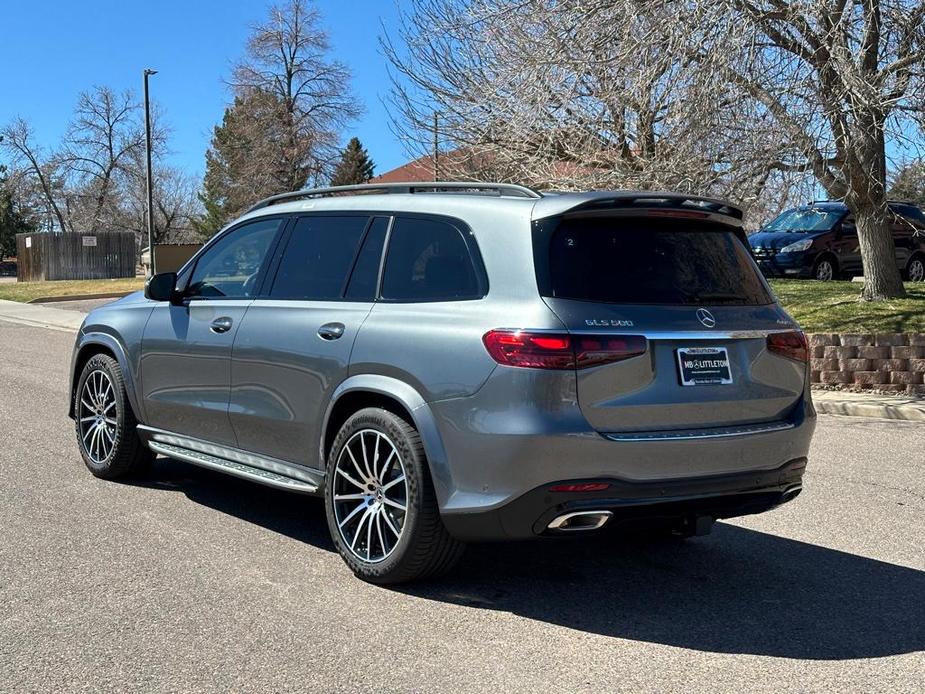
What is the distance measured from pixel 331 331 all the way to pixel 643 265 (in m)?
1.57

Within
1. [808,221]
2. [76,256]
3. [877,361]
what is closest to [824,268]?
[808,221]

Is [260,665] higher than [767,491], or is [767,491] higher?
[767,491]

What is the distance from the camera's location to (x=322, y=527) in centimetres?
604

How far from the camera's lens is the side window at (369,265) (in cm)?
527

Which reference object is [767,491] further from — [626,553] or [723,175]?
[723,175]

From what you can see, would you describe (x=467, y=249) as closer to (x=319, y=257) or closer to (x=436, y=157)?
(x=319, y=257)

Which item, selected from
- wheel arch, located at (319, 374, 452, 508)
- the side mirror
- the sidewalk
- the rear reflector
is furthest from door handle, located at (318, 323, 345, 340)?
the sidewalk

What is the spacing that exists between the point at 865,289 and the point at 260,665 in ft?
43.0

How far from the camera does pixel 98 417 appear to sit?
23.4 ft

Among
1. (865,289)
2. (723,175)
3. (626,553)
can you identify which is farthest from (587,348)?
(865,289)

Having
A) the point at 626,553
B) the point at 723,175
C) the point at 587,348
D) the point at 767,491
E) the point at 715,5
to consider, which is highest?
the point at 715,5

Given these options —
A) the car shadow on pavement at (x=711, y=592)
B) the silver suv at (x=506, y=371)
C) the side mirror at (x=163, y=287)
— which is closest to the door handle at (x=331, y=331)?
the silver suv at (x=506, y=371)

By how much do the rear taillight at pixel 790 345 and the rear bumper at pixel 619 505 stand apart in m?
0.62

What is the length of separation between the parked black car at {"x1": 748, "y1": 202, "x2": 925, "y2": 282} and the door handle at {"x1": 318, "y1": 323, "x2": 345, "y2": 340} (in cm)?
1709
